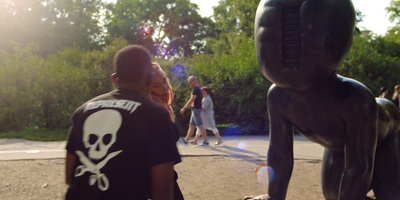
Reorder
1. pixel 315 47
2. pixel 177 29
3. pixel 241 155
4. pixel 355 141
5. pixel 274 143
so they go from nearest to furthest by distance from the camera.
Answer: pixel 315 47
pixel 355 141
pixel 274 143
pixel 241 155
pixel 177 29

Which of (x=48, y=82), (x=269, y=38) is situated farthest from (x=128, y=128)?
(x=48, y=82)

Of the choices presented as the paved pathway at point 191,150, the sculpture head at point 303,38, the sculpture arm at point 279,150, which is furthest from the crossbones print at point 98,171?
the paved pathway at point 191,150

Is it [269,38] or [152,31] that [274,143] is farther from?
[152,31]

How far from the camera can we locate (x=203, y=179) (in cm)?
558

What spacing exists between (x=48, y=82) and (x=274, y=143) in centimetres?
1134

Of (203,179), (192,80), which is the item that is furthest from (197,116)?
(203,179)

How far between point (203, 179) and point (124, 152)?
392 centimetres

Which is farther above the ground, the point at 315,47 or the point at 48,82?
the point at 315,47

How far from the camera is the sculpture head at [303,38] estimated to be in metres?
2.27

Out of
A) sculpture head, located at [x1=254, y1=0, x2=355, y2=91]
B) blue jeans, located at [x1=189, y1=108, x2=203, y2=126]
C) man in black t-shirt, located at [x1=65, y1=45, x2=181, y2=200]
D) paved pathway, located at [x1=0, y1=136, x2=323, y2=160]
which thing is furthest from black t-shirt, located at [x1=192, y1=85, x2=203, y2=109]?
man in black t-shirt, located at [x1=65, y1=45, x2=181, y2=200]

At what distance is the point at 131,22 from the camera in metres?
36.3

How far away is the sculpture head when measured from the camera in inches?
89.5

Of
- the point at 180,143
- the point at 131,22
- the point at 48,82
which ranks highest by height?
the point at 131,22

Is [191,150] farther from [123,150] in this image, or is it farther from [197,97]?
[123,150]
